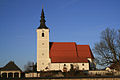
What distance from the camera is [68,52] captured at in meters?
55.9

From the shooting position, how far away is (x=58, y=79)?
2086cm

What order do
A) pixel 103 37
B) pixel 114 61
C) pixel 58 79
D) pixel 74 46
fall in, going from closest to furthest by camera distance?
pixel 58 79 → pixel 114 61 → pixel 103 37 → pixel 74 46

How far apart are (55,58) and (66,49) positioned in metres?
4.82

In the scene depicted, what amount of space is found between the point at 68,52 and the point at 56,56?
3.85 m

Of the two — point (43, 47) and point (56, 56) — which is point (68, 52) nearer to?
point (56, 56)

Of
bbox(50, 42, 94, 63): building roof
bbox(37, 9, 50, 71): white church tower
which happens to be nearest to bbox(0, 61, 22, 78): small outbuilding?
bbox(37, 9, 50, 71): white church tower

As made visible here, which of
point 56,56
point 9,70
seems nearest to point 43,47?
point 56,56

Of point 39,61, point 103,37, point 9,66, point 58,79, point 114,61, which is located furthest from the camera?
point 39,61

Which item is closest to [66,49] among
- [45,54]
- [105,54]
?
[45,54]

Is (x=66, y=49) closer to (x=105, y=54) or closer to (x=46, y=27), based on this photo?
(x=46, y=27)

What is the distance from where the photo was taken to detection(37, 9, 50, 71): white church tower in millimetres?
53406

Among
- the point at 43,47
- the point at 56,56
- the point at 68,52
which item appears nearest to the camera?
the point at 43,47

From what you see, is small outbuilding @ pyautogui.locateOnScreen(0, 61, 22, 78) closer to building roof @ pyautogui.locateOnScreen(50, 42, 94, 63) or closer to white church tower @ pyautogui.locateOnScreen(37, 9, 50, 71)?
white church tower @ pyautogui.locateOnScreen(37, 9, 50, 71)

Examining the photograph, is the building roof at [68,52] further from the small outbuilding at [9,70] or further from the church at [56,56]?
the small outbuilding at [9,70]
